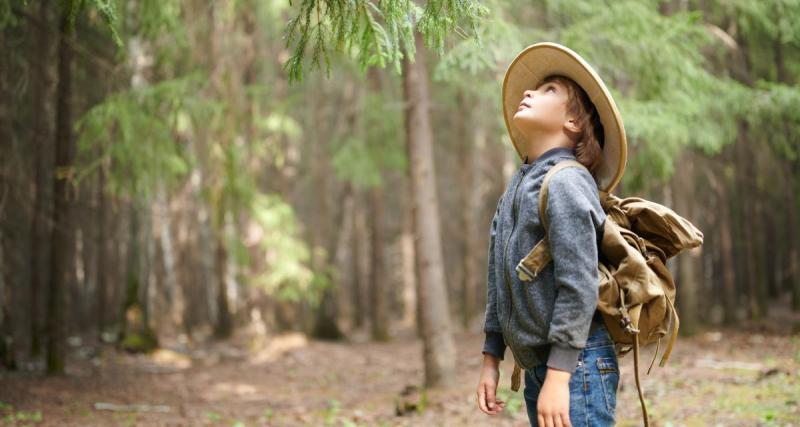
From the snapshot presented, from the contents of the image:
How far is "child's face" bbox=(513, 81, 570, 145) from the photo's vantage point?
2797 mm

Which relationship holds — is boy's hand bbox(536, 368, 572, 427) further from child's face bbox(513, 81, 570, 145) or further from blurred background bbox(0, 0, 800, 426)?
blurred background bbox(0, 0, 800, 426)

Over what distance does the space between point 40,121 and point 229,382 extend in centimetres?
561

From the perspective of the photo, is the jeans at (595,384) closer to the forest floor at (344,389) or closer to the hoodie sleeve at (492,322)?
the hoodie sleeve at (492,322)

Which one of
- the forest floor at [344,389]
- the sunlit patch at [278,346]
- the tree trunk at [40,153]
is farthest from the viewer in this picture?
the sunlit patch at [278,346]

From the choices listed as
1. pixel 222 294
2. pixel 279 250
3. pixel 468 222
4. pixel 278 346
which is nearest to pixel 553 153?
pixel 279 250

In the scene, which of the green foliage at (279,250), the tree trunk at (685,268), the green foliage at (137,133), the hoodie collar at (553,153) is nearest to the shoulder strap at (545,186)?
the hoodie collar at (553,153)

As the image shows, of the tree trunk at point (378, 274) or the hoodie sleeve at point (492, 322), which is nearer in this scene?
the hoodie sleeve at point (492, 322)

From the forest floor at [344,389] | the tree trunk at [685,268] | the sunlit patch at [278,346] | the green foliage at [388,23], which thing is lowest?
the sunlit patch at [278,346]

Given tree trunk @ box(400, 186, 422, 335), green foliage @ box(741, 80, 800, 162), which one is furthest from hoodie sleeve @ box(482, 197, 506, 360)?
tree trunk @ box(400, 186, 422, 335)

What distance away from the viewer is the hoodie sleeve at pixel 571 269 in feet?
7.82

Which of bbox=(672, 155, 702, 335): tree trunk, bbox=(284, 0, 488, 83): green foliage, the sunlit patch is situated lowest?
the sunlit patch

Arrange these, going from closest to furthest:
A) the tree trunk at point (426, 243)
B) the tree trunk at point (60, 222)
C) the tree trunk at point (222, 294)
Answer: the tree trunk at point (426, 243), the tree trunk at point (60, 222), the tree trunk at point (222, 294)

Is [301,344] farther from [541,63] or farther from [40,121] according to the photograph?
[541,63]

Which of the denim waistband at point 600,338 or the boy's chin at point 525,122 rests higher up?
the boy's chin at point 525,122
